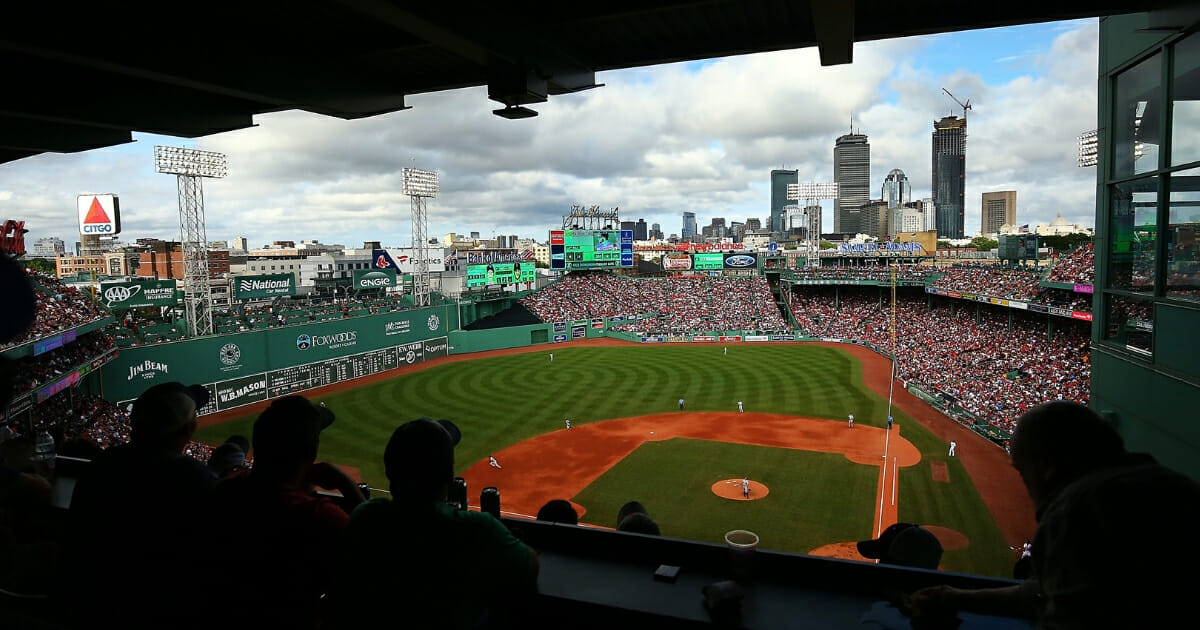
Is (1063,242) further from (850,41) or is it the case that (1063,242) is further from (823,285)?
(850,41)

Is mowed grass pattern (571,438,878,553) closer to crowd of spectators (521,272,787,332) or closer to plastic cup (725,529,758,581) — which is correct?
plastic cup (725,529,758,581)

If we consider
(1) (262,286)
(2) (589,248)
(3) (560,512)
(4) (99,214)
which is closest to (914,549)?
(3) (560,512)

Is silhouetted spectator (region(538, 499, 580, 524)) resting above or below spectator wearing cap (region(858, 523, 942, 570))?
below

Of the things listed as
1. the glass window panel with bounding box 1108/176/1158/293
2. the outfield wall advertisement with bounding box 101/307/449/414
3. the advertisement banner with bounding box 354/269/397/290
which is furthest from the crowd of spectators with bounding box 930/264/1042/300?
the advertisement banner with bounding box 354/269/397/290

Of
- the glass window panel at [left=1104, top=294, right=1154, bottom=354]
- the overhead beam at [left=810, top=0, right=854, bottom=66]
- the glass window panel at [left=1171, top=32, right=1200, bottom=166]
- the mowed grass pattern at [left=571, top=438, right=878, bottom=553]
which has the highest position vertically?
the overhead beam at [left=810, top=0, right=854, bottom=66]

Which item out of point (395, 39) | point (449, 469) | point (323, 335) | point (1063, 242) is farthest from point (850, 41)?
point (1063, 242)

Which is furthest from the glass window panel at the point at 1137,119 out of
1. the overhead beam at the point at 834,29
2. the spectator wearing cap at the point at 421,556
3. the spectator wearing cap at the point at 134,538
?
the spectator wearing cap at the point at 134,538

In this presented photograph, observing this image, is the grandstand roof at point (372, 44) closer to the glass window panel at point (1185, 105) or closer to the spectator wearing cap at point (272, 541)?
the glass window panel at point (1185, 105)
